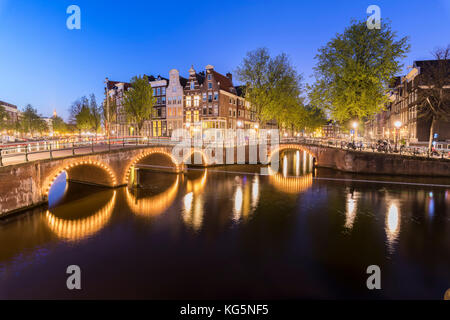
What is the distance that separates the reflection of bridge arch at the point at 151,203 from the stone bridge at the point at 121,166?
2.90 meters

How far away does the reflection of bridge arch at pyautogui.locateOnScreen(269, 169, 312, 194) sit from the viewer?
79.9 feet

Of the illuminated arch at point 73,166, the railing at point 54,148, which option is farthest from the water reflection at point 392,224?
the illuminated arch at point 73,166

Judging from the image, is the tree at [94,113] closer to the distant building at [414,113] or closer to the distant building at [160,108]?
the distant building at [160,108]

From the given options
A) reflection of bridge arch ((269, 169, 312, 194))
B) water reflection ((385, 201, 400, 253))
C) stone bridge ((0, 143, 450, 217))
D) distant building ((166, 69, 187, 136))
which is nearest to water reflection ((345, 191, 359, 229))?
water reflection ((385, 201, 400, 253))

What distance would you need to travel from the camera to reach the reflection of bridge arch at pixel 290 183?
2434cm

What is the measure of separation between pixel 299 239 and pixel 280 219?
3136 mm

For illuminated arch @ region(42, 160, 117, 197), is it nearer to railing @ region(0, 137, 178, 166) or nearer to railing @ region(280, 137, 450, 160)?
railing @ region(0, 137, 178, 166)

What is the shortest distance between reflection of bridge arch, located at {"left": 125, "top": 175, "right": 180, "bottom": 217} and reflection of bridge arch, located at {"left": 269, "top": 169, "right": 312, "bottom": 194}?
10.4 m

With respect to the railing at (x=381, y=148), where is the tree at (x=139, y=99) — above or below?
above

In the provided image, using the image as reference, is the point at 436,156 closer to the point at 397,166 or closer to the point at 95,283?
the point at 397,166

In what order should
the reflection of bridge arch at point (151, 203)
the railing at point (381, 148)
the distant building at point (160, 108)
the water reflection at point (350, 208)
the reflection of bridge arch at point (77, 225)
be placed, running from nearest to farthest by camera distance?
the reflection of bridge arch at point (77, 225) → the water reflection at point (350, 208) → the reflection of bridge arch at point (151, 203) → the railing at point (381, 148) → the distant building at point (160, 108)

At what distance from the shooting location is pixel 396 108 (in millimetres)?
62938

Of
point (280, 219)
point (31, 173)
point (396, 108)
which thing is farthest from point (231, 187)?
point (396, 108)

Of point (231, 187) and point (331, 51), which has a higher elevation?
point (331, 51)
